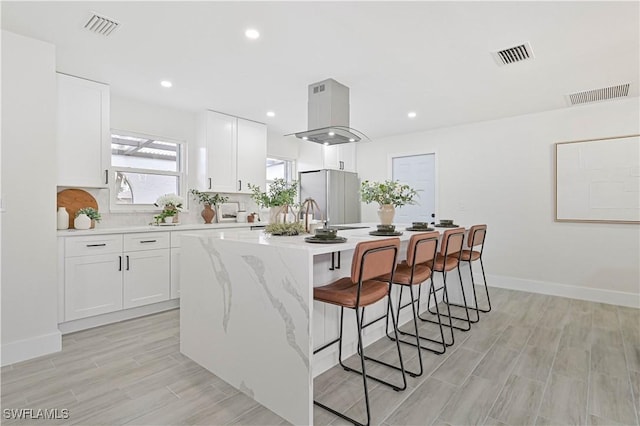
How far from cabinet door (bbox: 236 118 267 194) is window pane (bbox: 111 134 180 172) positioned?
878 mm

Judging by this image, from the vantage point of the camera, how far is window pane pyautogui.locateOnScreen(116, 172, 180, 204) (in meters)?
4.06

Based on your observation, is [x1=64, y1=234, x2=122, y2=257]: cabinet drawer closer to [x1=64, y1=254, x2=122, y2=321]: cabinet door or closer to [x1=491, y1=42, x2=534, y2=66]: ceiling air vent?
[x1=64, y1=254, x2=122, y2=321]: cabinet door

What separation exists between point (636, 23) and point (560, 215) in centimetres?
262

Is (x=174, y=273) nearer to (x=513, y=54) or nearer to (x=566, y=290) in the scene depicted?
(x=513, y=54)

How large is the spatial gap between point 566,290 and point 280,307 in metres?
4.35

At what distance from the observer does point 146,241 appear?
3.58 metres

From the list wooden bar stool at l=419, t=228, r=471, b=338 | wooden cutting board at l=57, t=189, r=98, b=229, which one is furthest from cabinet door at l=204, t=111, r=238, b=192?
wooden bar stool at l=419, t=228, r=471, b=338

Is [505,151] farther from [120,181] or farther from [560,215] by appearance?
[120,181]

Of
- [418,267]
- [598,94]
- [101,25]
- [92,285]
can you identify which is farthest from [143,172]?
[598,94]

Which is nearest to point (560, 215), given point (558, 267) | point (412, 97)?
point (558, 267)

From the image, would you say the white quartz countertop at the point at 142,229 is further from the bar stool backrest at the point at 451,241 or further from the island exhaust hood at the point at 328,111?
the bar stool backrest at the point at 451,241

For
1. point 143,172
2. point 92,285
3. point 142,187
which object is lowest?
point 92,285

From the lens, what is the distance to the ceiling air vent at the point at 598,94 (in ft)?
11.9

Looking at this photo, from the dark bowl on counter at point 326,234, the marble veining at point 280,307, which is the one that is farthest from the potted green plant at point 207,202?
the dark bowl on counter at point 326,234
